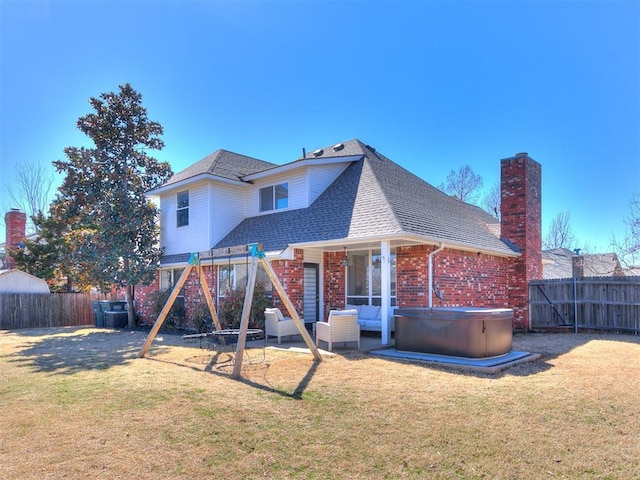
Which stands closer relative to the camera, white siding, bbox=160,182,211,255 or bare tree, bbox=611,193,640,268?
white siding, bbox=160,182,211,255

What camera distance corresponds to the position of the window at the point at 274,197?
49.3 ft

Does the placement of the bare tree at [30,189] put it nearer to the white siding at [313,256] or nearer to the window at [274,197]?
the window at [274,197]

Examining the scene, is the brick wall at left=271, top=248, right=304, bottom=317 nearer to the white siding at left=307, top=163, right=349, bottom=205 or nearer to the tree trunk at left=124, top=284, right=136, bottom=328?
the white siding at left=307, top=163, right=349, bottom=205

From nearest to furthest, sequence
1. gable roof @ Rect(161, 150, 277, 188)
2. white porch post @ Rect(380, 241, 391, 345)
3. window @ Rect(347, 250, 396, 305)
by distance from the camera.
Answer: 1. white porch post @ Rect(380, 241, 391, 345)
2. window @ Rect(347, 250, 396, 305)
3. gable roof @ Rect(161, 150, 277, 188)

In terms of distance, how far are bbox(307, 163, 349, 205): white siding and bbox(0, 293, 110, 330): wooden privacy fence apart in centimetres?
1282

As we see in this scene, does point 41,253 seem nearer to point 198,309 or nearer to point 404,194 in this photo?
point 198,309

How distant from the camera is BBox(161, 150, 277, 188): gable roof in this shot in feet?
51.7

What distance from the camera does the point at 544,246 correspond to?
38312 millimetres

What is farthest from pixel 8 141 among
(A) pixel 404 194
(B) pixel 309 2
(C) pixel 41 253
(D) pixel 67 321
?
(A) pixel 404 194

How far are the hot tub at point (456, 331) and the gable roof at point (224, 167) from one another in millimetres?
8817

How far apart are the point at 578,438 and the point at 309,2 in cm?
1231

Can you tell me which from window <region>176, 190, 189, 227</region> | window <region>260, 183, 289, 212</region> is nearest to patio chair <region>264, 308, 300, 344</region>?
window <region>260, 183, 289, 212</region>

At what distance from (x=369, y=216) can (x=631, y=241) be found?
13.1 metres

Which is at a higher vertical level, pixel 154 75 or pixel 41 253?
pixel 154 75
